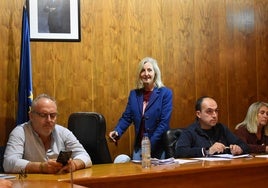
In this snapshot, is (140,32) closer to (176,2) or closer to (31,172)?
(176,2)

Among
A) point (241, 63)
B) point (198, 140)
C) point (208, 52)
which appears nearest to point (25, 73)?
point (198, 140)

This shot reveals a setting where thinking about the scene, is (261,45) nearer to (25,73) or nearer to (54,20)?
(54,20)

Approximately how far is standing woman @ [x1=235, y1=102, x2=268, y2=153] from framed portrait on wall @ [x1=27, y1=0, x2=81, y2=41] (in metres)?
1.97

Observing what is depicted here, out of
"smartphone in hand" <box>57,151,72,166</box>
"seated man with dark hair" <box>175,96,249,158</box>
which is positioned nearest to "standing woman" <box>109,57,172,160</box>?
"seated man with dark hair" <box>175,96,249,158</box>

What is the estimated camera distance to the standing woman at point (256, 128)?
459 centimetres

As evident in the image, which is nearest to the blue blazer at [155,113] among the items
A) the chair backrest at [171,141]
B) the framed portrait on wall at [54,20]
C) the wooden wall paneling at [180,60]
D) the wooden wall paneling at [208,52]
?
the chair backrest at [171,141]

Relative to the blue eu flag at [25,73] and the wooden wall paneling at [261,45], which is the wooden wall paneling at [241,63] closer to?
the wooden wall paneling at [261,45]

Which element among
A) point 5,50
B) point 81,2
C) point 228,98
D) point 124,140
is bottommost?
point 124,140

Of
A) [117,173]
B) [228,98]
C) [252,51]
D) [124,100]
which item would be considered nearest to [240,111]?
[228,98]

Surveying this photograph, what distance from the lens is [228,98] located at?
584 cm

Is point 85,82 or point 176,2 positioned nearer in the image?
point 85,82

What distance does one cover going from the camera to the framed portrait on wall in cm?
491

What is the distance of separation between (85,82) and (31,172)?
217cm

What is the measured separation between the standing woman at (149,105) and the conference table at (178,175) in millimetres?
1062
